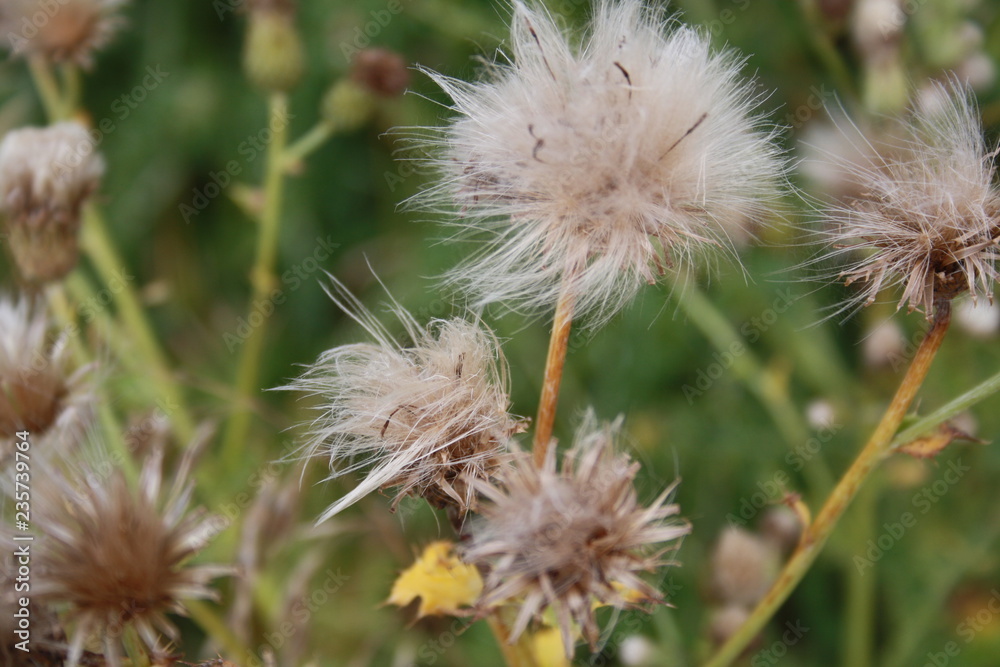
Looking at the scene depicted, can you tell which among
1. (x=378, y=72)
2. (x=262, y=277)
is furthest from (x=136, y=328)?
(x=378, y=72)

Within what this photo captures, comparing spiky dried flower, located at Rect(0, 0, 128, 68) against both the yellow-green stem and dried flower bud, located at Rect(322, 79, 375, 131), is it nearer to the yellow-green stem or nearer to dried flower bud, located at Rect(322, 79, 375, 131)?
dried flower bud, located at Rect(322, 79, 375, 131)

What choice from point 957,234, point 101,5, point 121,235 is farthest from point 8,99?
point 957,234

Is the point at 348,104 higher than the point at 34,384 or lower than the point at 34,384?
higher

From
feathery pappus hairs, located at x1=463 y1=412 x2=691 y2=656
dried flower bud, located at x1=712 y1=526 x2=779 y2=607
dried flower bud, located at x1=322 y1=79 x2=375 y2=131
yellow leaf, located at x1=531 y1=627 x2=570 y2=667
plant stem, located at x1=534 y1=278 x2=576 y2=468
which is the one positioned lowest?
dried flower bud, located at x1=712 y1=526 x2=779 y2=607

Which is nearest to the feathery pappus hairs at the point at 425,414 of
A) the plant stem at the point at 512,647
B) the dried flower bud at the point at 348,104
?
the plant stem at the point at 512,647

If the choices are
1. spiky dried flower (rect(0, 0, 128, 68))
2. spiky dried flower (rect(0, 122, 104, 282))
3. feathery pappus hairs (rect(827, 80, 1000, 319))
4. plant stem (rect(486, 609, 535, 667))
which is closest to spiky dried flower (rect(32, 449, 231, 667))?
plant stem (rect(486, 609, 535, 667))

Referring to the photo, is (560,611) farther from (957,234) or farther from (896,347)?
(896,347)

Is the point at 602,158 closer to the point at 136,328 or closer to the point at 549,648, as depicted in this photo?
the point at 549,648
